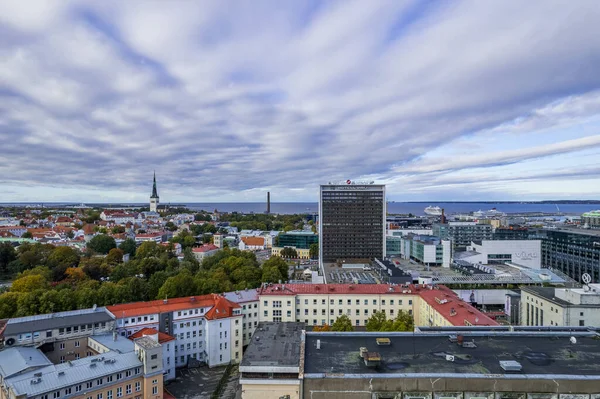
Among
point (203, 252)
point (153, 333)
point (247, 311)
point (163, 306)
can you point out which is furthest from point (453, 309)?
point (203, 252)

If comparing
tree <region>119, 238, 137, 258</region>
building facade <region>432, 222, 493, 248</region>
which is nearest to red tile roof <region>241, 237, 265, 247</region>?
tree <region>119, 238, 137, 258</region>

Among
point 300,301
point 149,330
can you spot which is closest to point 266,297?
point 300,301

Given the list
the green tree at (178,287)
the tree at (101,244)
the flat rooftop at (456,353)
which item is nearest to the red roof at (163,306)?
the green tree at (178,287)

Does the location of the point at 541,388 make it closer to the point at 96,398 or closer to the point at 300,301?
the point at 96,398

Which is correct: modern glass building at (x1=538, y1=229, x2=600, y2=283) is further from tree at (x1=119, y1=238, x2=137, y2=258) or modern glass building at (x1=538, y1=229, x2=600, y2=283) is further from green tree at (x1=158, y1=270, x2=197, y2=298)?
tree at (x1=119, y1=238, x2=137, y2=258)

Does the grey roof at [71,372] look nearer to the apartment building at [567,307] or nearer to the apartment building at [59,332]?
the apartment building at [59,332]
